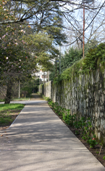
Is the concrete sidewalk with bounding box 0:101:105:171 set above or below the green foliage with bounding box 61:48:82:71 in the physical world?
below

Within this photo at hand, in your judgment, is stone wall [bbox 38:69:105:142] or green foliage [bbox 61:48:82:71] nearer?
stone wall [bbox 38:69:105:142]

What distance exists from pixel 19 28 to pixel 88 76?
4.27 m

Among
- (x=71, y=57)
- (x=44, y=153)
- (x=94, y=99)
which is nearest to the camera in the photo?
(x=44, y=153)

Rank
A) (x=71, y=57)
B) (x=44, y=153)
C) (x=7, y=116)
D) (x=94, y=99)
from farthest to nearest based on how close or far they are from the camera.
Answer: (x=71, y=57), (x=7, y=116), (x=94, y=99), (x=44, y=153)

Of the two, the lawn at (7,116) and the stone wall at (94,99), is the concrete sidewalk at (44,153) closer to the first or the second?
the stone wall at (94,99)

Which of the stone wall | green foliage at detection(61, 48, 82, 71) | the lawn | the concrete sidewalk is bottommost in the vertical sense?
the lawn

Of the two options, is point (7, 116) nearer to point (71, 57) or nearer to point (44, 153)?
point (44, 153)

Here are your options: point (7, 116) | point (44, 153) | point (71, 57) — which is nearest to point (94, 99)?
point (44, 153)

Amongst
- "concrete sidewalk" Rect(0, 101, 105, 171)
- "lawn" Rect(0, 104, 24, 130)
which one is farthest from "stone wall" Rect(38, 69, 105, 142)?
"lawn" Rect(0, 104, 24, 130)

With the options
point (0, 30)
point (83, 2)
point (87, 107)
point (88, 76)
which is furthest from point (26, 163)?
point (0, 30)

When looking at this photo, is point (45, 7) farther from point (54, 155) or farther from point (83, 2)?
point (54, 155)

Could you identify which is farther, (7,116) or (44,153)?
(7,116)

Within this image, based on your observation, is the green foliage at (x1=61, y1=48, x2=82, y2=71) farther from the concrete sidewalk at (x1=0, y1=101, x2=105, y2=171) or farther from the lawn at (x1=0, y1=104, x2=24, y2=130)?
the concrete sidewalk at (x1=0, y1=101, x2=105, y2=171)

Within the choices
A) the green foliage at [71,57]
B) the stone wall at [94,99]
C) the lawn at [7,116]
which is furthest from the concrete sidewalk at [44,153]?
the green foliage at [71,57]
